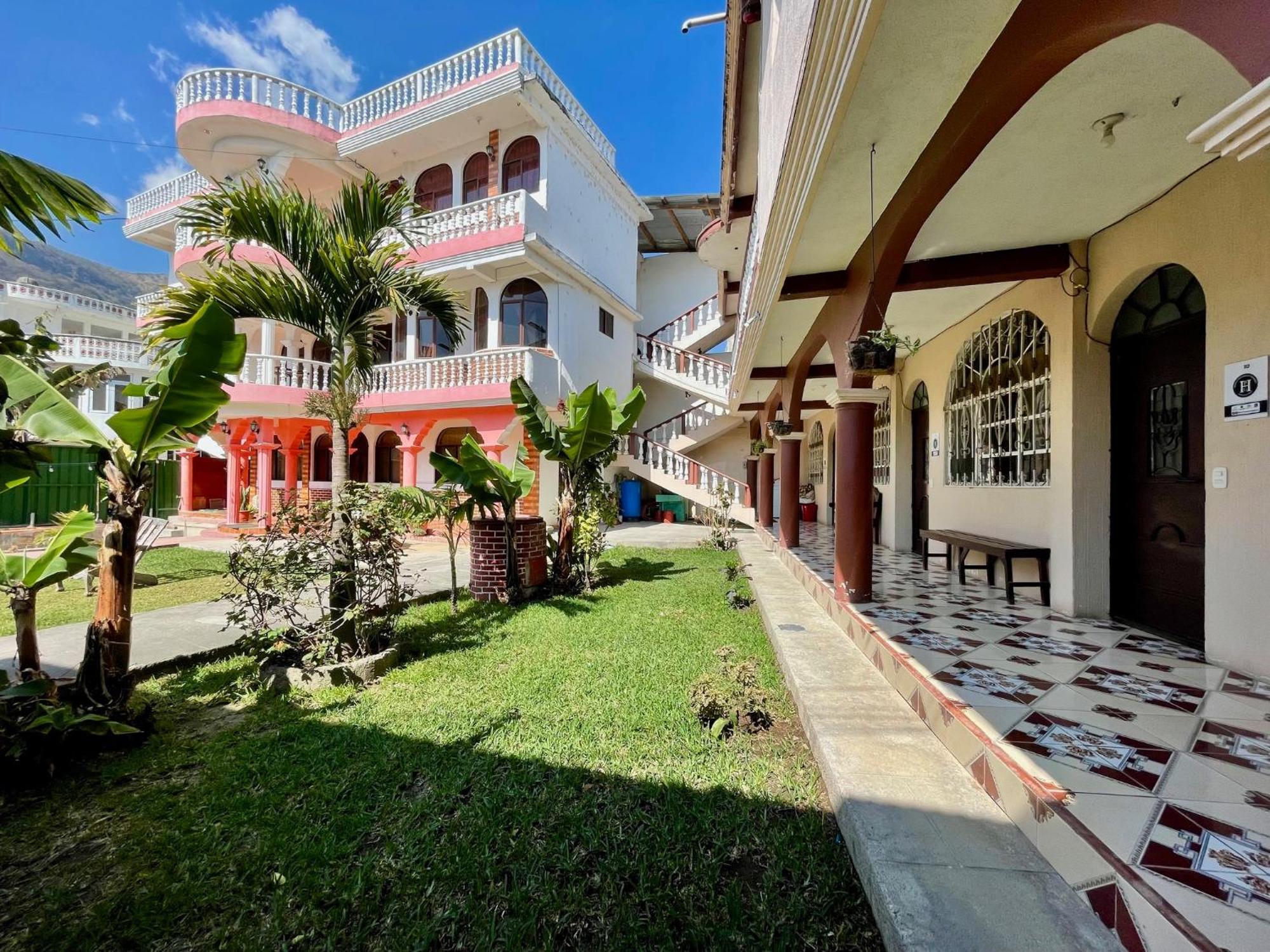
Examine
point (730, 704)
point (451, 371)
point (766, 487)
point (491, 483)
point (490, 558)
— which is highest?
point (451, 371)

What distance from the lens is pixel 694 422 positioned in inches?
648

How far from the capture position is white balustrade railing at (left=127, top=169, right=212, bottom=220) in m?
15.7

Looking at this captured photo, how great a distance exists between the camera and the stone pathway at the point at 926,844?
1.64 meters

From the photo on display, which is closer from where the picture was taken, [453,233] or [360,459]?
[453,233]

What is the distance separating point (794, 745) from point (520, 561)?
4.57 meters

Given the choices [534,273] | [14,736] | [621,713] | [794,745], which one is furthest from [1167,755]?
[534,273]

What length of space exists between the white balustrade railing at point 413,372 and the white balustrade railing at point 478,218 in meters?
2.78

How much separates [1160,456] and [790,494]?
558 cm

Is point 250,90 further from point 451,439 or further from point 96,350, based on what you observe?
→ point 96,350

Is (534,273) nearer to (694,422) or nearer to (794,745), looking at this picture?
(694,422)

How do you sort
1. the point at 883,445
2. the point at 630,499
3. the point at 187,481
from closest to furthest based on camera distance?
the point at 883,445
the point at 187,481
the point at 630,499

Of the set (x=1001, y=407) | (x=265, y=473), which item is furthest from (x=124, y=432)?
(x=265, y=473)

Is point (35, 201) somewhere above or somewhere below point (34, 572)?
above

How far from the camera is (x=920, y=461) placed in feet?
29.0
